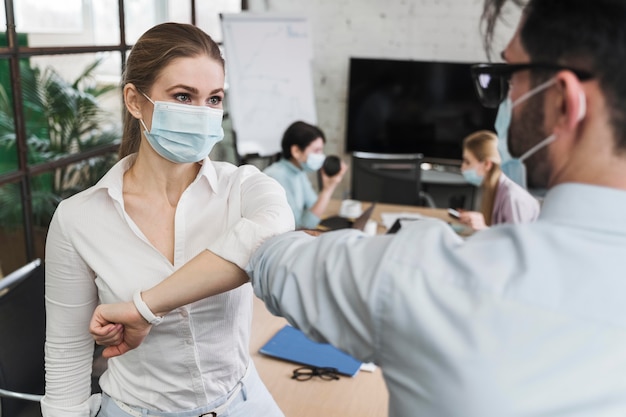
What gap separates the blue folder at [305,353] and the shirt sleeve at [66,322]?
639mm

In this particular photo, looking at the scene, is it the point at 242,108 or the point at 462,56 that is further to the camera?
the point at 462,56

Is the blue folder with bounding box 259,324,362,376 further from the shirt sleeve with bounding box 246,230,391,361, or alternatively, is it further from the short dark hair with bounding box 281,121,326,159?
the short dark hair with bounding box 281,121,326,159

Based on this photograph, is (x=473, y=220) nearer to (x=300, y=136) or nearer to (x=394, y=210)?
(x=394, y=210)

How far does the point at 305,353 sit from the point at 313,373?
0.34 ft

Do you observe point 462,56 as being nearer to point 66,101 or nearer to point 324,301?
point 66,101

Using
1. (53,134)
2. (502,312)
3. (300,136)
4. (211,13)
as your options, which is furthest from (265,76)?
(502,312)

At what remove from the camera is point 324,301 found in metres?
0.75

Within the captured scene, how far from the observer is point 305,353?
1825mm

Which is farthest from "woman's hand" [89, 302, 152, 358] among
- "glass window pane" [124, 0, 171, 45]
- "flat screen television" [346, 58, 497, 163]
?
"flat screen television" [346, 58, 497, 163]

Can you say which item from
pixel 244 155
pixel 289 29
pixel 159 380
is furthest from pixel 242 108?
pixel 159 380

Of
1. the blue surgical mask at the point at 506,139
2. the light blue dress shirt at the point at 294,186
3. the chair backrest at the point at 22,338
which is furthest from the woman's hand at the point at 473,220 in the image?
the blue surgical mask at the point at 506,139

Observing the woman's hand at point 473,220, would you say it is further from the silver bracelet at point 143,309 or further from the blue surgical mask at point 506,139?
the silver bracelet at point 143,309

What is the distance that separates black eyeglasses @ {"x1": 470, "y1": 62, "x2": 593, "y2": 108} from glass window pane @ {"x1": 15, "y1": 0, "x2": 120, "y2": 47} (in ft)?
8.13

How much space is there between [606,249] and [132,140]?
1.15 m
